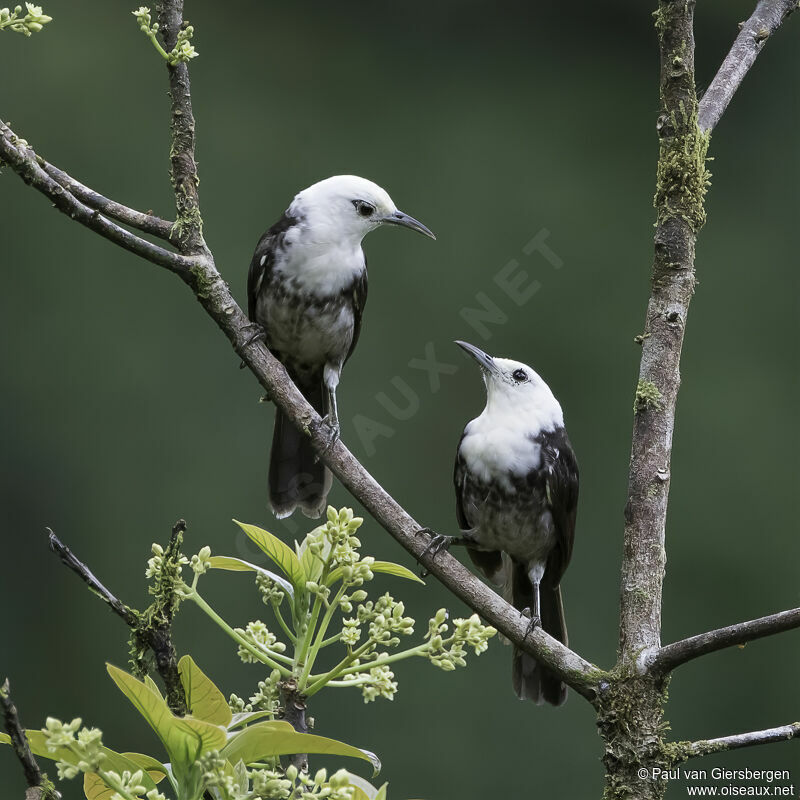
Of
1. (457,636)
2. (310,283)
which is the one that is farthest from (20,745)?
(310,283)

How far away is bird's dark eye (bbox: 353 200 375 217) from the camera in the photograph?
322 centimetres

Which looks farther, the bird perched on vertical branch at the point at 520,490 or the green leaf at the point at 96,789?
the bird perched on vertical branch at the point at 520,490

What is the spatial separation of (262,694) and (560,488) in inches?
71.5

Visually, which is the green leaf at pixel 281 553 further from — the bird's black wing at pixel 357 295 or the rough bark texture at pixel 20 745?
the bird's black wing at pixel 357 295

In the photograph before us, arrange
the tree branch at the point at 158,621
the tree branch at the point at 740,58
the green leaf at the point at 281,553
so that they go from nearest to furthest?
the tree branch at the point at 158,621
the green leaf at the point at 281,553
the tree branch at the point at 740,58

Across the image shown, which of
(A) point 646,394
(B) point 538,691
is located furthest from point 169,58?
(B) point 538,691

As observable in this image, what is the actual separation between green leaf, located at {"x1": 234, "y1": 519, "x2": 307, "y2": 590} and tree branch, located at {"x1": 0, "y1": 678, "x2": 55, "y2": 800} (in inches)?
17.7

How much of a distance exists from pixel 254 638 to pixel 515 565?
1905 mm

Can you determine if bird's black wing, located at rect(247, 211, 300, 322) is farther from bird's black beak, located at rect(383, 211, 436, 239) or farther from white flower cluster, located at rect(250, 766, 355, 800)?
white flower cluster, located at rect(250, 766, 355, 800)

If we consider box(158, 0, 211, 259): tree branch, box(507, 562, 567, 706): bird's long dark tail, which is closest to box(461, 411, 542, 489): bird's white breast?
box(507, 562, 567, 706): bird's long dark tail

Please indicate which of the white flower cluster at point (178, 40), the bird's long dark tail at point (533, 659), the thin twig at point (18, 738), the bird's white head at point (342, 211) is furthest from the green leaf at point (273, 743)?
the bird's white head at point (342, 211)

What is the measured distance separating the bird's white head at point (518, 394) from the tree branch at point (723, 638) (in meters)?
1.40

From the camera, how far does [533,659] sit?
260 centimetres

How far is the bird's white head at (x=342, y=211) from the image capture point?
3.21 metres
